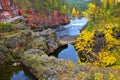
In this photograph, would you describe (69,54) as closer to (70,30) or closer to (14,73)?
(14,73)

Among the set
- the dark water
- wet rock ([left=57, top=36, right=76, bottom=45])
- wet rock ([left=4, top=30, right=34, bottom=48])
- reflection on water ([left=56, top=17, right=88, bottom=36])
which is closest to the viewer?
the dark water

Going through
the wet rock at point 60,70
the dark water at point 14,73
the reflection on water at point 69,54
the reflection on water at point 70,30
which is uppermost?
the wet rock at point 60,70

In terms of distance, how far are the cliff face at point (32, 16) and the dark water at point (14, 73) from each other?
44797 mm

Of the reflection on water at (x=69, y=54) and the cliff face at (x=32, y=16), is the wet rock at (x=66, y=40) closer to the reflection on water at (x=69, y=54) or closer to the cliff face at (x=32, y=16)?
the reflection on water at (x=69, y=54)

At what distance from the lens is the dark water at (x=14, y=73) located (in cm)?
4294

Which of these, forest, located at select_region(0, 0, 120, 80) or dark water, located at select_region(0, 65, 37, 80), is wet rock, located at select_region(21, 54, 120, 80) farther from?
dark water, located at select_region(0, 65, 37, 80)

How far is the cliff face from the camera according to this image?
3984 inches

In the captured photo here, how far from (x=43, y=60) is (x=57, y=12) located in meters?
97.4

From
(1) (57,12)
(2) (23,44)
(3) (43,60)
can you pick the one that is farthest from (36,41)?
(1) (57,12)

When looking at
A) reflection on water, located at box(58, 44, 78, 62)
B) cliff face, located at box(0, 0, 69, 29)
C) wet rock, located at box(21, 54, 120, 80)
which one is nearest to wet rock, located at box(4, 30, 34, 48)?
reflection on water, located at box(58, 44, 78, 62)

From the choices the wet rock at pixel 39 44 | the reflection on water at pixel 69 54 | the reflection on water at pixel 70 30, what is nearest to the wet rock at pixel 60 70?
the wet rock at pixel 39 44

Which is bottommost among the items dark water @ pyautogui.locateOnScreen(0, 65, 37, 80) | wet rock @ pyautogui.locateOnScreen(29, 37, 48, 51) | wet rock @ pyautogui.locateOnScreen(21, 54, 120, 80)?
dark water @ pyautogui.locateOnScreen(0, 65, 37, 80)

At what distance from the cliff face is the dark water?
4480cm

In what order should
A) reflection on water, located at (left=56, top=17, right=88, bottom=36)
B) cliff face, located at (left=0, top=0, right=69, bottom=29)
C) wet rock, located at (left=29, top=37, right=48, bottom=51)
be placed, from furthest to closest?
cliff face, located at (left=0, top=0, right=69, bottom=29) < reflection on water, located at (left=56, top=17, right=88, bottom=36) < wet rock, located at (left=29, top=37, right=48, bottom=51)
